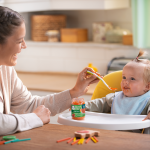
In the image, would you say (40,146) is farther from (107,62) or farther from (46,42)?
(46,42)

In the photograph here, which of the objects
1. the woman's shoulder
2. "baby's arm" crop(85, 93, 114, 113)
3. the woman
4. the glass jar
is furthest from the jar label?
the woman's shoulder

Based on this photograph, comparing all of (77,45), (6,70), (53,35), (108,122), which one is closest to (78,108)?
(108,122)

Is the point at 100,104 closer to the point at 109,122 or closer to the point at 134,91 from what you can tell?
the point at 134,91

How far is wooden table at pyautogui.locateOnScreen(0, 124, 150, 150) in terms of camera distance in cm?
112

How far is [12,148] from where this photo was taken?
112 centimetres

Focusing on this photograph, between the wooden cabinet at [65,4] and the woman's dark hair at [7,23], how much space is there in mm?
1800

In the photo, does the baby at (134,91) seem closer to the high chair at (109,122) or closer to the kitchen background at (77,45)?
the high chair at (109,122)

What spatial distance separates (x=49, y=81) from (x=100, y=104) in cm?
146

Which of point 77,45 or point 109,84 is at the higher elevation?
point 77,45

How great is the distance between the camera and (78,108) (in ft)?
4.99

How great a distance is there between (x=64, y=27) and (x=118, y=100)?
2.12 m

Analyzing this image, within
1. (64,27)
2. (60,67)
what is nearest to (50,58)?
(60,67)

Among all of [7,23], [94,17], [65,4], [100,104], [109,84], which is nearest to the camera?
[7,23]

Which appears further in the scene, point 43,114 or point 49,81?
point 49,81
